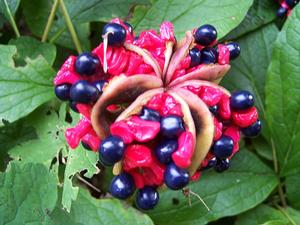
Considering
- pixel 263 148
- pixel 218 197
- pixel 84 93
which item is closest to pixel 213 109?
pixel 84 93

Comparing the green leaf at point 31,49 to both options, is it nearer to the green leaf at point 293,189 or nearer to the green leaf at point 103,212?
the green leaf at point 103,212

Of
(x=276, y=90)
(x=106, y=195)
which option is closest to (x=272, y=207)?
(x=276, y=90)

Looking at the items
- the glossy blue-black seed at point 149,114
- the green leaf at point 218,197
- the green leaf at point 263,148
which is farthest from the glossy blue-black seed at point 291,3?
the glossy blue-black seed at point 149,114

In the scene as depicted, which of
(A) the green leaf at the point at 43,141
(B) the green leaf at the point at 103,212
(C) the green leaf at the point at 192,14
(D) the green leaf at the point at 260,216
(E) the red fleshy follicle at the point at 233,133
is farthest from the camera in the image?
(D) the green leaf at the point at 260,216

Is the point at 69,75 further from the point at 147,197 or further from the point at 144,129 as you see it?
the point at 147,197

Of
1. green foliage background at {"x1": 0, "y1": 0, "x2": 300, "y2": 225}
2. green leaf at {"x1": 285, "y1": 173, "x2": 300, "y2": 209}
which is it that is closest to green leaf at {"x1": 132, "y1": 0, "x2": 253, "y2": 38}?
green foliage background at {"x1": 0, "y1": 0, "x2": 300, "y2": 225}
